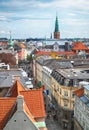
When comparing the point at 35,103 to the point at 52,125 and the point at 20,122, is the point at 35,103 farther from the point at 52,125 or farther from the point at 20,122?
the point at 52,125

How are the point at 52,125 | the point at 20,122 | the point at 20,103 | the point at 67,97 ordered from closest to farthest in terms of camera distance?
1. the point at 20,103
2. the point at 20,122
3. the point at 52,125
4. the point at 67,97

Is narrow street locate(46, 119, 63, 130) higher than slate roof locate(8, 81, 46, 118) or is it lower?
lower

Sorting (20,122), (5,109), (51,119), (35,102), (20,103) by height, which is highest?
(20,103)

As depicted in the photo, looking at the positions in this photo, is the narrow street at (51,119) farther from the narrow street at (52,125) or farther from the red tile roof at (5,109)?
the red tile roof at (5,109)

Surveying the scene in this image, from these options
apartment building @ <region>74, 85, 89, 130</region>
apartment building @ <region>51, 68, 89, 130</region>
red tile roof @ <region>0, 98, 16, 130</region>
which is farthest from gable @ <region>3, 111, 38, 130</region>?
apartment building @ <region>51, 68, 89, 130</region>

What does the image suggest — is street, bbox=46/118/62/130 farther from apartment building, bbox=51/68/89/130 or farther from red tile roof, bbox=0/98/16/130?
red tile roof, bbox=0/98/16/130

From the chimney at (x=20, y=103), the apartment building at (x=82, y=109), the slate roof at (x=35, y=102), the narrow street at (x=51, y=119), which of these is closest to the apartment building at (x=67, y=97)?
the narrow street at (x=51, y=119)

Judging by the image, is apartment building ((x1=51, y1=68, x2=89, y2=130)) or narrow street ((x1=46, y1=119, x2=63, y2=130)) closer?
narrow street ((x1=46, y1=119, x2=63, y2=130))

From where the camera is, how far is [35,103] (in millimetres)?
Answer: 38438

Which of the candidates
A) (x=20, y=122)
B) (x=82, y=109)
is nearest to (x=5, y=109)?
(x=20, y=122)

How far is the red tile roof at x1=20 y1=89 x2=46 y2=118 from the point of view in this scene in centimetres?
3781

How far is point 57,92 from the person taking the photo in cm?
7794

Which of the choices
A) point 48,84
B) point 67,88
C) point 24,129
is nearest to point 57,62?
point 48,84

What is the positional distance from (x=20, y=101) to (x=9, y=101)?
487cm
